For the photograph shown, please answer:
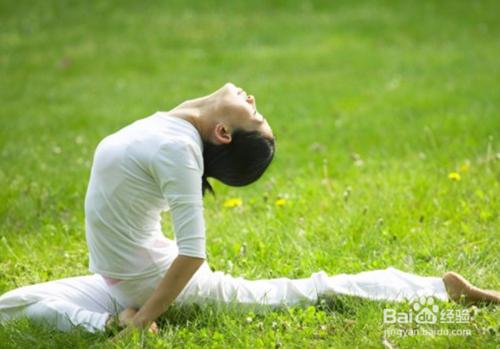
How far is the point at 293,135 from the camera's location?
8133 millimetres

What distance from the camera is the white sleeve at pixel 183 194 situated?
344 centimetres

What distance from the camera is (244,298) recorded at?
154 inches

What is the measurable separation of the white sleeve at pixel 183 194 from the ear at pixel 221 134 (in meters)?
0.23

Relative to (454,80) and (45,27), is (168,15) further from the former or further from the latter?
(454,80)

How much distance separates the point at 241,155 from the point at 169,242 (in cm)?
62

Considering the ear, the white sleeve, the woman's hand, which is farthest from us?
the ear

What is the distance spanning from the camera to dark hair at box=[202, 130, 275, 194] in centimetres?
370

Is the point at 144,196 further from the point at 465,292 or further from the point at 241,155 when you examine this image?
the point at 465,292

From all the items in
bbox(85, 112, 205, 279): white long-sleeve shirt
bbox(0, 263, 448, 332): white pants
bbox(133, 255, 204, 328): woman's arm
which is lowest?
bbox(0, 263, 448, 332): white pants

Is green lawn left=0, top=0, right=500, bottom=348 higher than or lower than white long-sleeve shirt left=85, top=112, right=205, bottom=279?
lower

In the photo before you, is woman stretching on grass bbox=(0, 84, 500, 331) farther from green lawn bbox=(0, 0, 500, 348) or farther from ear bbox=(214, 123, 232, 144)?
green lawn bbox=(0, 0, 500, 348)

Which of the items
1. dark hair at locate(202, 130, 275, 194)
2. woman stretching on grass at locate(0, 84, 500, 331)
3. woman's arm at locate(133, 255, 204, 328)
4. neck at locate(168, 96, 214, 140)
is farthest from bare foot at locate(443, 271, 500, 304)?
neck at locate(168, 96, 214, 140)

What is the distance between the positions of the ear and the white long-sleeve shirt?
88 millimetres

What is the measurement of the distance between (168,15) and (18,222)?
10684mm
